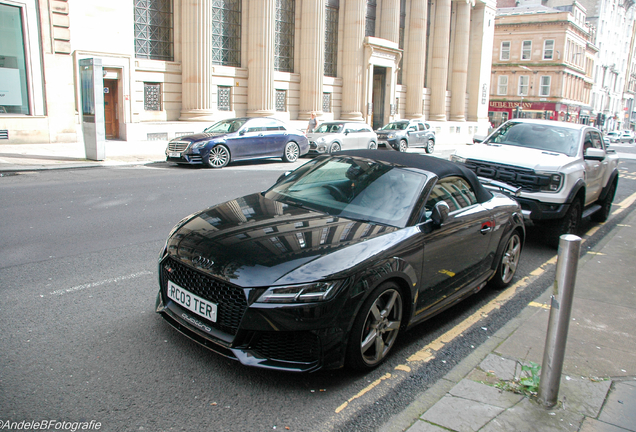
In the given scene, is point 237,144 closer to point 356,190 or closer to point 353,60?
point 356,190

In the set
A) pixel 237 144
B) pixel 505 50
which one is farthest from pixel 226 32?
pixel 505 50

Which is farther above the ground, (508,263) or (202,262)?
(202,262)

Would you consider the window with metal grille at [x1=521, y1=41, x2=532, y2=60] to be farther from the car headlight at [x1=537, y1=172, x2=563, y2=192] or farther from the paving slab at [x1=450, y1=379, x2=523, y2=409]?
the paving slab at [x1=450, y1=379, x2=523, y2=409]

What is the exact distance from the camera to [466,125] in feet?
140

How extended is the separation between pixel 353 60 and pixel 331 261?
93.9ft

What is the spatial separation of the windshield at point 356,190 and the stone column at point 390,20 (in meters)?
30.1

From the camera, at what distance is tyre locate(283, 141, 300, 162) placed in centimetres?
1847

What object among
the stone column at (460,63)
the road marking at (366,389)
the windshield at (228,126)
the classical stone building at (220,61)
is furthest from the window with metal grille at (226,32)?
the road marking at (366,389)

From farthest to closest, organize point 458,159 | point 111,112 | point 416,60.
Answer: point 416,60 < point 111,112 < point 458,159

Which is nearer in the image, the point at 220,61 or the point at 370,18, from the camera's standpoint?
the point at 220,61

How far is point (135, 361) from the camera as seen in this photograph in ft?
11.7

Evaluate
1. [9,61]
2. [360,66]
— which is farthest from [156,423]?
[360,66]

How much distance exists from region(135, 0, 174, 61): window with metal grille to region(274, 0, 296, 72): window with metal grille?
6.39 metres

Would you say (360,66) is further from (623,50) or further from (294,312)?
(623,50)
